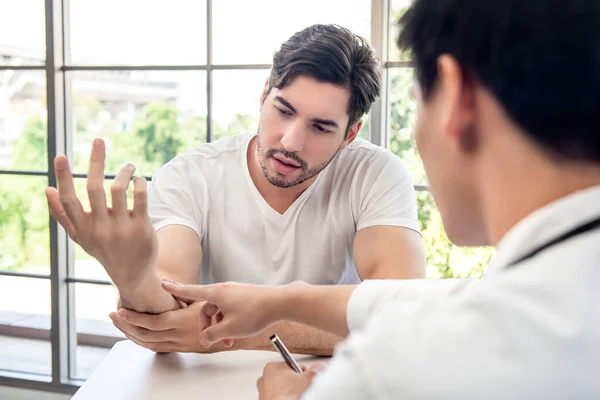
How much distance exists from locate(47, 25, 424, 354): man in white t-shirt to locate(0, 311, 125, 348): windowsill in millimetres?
1830

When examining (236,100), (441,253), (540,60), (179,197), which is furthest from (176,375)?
(236,100)

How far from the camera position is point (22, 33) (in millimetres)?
3445

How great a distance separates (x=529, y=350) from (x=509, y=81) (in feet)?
0.79

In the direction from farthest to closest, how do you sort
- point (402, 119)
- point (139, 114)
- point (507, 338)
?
1. point (139, 114)
2. point (402, 119)
3. point (507, 338)

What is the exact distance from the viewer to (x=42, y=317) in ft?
12.1

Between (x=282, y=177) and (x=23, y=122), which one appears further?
(x=23, y=122)

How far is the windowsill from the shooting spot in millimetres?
3514

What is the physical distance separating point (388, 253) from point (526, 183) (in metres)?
1.18

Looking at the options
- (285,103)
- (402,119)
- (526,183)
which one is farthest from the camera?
(402,119)

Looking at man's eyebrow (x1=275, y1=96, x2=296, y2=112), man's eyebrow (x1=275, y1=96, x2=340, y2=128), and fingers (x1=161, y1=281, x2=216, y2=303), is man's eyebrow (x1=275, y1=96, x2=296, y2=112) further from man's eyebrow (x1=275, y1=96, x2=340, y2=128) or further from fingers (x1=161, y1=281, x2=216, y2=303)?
fingers (x1=161, y1=281, x2=216, y2=303)

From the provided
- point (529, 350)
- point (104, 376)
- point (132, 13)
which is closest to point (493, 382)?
point (529, 350)

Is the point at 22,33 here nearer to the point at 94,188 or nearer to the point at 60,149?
the point at 60,149

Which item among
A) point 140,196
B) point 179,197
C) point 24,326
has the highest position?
point 140,196

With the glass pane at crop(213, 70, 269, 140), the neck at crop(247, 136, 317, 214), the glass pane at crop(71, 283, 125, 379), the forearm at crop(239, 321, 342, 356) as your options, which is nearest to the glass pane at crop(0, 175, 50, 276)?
the glass pane at crop(71, 283, 125, 379)
